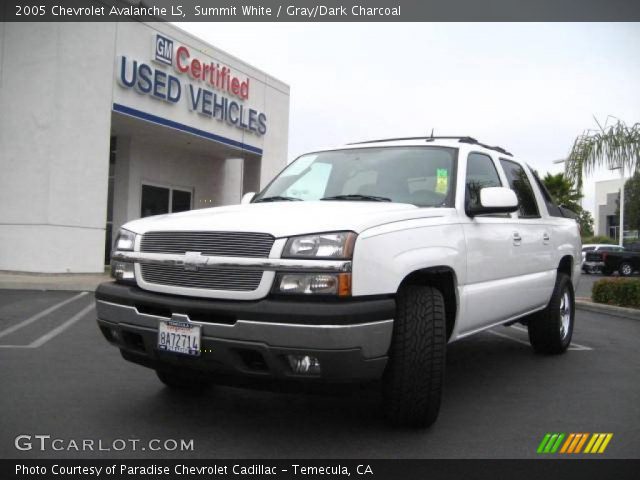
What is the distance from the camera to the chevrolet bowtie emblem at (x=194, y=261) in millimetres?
3244

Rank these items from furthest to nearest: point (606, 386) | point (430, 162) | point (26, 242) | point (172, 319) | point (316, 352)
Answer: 1. point (26, 242)
2. point (606, 386)
3. point (430, 162)
4. point (172, 319)
5. point (316, 352)

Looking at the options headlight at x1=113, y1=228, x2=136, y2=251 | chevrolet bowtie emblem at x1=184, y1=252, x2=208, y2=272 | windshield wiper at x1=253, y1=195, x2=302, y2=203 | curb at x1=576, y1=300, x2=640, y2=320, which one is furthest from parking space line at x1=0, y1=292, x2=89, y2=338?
curb at x1=576, y1=300, x2=640, y2=320

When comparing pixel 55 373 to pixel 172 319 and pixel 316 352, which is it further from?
pixel 316 352

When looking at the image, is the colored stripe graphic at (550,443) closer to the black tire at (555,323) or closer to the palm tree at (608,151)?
the black tire at (555,323)

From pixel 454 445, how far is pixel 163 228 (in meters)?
2.08

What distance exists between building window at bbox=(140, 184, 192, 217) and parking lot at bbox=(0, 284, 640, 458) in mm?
11120

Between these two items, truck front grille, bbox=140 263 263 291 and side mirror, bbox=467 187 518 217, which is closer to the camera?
truck front grille, bbox=140 263 263 291

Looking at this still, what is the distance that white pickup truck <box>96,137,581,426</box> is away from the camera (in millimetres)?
2994

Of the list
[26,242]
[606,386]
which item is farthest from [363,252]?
[26,242]

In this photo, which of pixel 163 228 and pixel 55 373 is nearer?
pixel 163 228

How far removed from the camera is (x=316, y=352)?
2.93 meters

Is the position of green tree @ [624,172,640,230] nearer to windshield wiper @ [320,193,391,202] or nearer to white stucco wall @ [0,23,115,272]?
white stucco wall @ [0,23,115,272]

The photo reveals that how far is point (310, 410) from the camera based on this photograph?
397 centimetres

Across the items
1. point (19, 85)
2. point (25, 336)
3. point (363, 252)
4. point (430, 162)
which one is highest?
point (19, 85)
